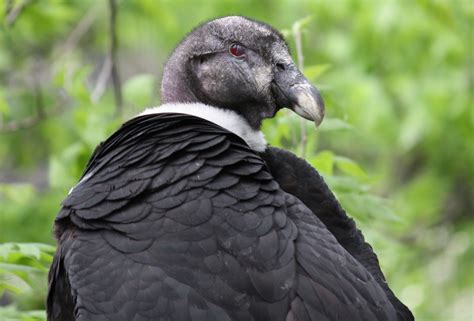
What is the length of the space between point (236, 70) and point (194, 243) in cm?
105

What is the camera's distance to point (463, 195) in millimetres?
12461

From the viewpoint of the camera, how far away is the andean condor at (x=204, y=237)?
353 cm

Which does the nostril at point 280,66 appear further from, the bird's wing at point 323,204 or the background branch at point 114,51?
the background branch at point 114,51

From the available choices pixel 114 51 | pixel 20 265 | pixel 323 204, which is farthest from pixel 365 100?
pixel 20 265

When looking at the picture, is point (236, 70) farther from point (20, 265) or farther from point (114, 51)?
point (114, 51)

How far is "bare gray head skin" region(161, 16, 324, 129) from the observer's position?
4.35 m

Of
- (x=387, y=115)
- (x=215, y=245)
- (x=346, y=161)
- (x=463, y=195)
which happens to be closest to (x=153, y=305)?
(x=215, y=245)

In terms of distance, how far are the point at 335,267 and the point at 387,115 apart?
20.8 ft

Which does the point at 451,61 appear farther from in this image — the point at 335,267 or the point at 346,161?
the point at 335,267

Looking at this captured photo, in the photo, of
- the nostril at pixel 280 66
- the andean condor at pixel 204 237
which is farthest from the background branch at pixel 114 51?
the andean condor at pixel 204 237

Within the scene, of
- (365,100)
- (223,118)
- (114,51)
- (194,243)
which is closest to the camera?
(194,243)

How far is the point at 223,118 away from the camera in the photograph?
4320 mm

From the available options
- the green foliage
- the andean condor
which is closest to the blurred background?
the green foliage

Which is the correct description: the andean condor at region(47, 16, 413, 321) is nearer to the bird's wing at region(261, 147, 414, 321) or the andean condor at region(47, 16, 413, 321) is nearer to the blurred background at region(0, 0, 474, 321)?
the bird's wing at region(261, 147, 414, 321)
